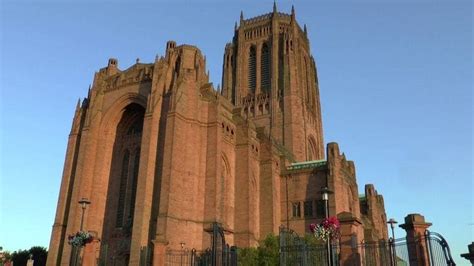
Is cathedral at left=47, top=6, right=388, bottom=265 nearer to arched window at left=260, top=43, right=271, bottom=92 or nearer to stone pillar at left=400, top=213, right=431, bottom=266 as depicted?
stone pillar at left=400, top=213, right=431, bottom=266

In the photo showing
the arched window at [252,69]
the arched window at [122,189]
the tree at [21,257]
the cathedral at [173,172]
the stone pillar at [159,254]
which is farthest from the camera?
the arched window at [252,69]

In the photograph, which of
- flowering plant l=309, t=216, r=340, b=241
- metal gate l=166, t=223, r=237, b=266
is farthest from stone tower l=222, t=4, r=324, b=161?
flowering plant l=309, t=216, r=340, b=241

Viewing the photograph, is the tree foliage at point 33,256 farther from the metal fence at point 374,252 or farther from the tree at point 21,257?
the metal fence at point 374,252

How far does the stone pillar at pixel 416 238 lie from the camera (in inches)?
541

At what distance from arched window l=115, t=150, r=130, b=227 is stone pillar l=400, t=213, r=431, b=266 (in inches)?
975

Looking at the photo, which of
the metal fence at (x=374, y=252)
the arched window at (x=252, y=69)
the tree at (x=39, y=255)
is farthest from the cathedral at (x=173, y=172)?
the tree at (x=39, y=255)

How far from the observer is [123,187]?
3584cm

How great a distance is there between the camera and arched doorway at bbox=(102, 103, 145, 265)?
32.9 metres

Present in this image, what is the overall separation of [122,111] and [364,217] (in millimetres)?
32313

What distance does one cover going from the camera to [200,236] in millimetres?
31109

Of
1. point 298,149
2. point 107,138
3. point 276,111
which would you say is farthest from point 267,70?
point 107,138

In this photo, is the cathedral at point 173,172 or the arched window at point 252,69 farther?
the arched window at point 252,69

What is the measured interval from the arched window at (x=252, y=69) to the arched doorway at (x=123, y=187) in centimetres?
3005

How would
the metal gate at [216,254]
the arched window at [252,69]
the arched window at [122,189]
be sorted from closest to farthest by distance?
the metal gate at [216,254] < the arched window at [122,189] < the arched window at [252,69]
